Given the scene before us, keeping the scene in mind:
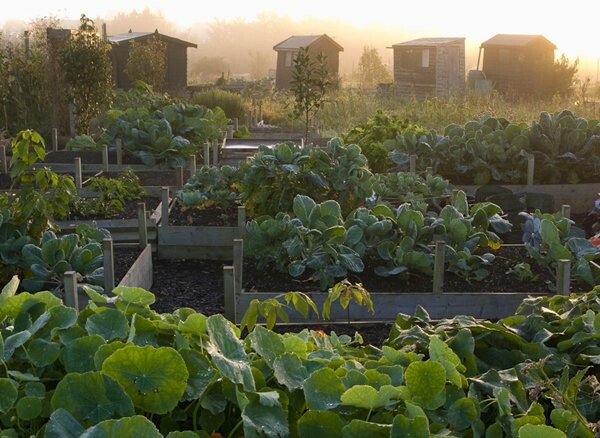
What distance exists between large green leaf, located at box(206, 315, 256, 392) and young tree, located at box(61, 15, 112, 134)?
12036mm

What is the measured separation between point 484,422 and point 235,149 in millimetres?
9532

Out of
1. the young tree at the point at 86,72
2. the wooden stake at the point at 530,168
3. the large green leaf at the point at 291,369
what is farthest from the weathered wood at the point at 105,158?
the large green leaf at the point at 291,369

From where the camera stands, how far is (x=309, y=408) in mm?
1524

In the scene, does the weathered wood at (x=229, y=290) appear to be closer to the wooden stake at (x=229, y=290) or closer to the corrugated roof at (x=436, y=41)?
the wooden stake at (x=229, y=290)

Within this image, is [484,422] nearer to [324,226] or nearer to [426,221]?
[324,226]

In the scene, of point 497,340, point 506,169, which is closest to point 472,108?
point 506,169

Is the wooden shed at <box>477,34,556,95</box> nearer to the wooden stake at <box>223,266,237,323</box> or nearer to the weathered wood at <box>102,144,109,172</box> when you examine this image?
the weathered wood at <box>102,144,109,172</box>

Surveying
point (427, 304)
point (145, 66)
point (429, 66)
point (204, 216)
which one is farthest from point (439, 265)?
point (429, 66)

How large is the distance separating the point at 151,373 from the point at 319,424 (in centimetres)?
31

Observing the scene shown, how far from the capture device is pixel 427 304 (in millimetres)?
4594

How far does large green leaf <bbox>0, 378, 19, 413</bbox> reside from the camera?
4.59 feet

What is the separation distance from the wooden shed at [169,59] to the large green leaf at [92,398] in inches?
872

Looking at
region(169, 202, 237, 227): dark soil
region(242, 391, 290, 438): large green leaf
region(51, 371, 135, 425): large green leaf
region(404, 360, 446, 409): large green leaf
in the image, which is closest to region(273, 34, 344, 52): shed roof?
region(169, 202, 237, 227): dark soil

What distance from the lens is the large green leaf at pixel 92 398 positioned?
1351 millimetres
